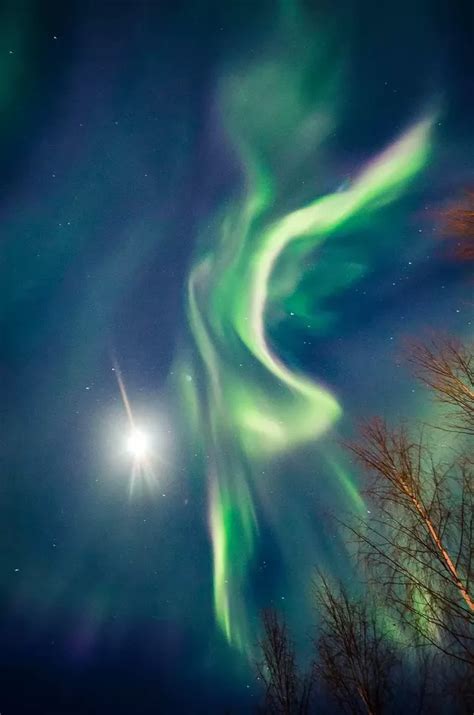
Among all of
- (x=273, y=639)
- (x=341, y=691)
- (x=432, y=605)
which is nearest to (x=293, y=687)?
(x=273, y=639)

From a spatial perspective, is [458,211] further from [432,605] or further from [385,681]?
[385,681]

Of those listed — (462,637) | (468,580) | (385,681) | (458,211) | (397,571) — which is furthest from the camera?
(385,681)

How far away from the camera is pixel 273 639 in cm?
1638

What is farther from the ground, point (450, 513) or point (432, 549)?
point (450, 513)

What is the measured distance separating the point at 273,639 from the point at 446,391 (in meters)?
A: 16.2

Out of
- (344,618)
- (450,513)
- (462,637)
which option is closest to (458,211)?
(450,513)

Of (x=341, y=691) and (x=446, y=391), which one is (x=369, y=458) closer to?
(x=446, y=391)

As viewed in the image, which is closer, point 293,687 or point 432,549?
point 432,549

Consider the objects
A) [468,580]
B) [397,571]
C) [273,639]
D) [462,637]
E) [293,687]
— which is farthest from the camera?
[273,639]

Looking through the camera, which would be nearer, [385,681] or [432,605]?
[432,605]

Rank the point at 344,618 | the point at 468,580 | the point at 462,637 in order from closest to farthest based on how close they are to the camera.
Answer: the point at 462,637 → the point at 468,580 → the point at 344,618

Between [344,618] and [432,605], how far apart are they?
8.08 metres

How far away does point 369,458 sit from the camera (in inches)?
295

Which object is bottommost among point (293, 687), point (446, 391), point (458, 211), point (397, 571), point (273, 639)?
point (293, 687)
